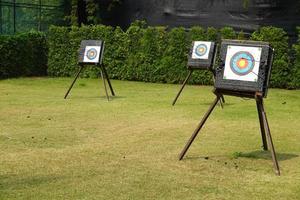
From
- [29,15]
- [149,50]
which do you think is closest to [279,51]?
[149,50]

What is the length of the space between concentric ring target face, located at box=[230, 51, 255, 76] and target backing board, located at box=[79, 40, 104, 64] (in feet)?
20.9

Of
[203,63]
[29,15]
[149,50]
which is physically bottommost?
[149,50]

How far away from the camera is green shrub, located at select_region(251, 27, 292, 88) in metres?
16.0

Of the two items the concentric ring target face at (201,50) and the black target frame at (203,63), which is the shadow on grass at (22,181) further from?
the concentric ring target face at (201,50)

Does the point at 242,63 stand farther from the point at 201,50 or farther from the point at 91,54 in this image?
the point at 91,54

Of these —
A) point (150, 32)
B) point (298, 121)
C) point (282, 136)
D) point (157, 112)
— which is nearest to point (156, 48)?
point (150, 32)

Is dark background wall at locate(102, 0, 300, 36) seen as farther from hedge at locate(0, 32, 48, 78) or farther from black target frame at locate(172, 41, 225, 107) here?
black target frame at locate(172, 41, 225, 107)

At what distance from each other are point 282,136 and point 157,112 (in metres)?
3.02

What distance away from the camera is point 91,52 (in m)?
13.1

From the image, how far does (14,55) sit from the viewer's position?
18109mm

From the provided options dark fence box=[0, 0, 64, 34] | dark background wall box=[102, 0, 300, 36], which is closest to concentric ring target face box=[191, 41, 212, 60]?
dark background wall box=[102, 0, 300, 36]

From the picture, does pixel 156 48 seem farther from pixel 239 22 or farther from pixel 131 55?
pixel 239 22

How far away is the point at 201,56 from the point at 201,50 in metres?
0.23

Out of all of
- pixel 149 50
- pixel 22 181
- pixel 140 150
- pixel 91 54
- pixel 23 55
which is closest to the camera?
pixel 22 181
